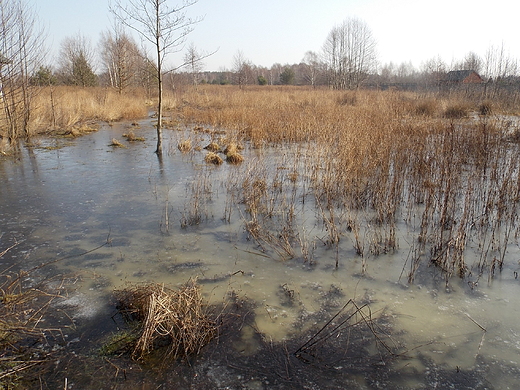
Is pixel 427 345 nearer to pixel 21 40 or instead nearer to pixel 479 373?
pixel 479 373

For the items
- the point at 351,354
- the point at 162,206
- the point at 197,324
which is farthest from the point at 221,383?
the point at 162,206

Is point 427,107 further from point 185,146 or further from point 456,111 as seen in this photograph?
point 185,146

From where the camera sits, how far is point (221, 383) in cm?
251

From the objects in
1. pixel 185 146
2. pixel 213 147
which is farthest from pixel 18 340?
pixel 213 147

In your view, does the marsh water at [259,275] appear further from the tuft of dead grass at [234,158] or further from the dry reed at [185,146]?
the dry reed at [185,146]

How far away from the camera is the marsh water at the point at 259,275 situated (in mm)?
2711

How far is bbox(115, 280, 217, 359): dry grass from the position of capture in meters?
2.71

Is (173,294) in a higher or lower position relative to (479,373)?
higher

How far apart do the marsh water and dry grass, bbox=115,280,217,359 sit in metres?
0.27

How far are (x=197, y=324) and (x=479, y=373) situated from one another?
78.5 inches

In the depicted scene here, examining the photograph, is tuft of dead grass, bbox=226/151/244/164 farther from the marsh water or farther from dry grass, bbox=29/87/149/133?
dry grass, bbox=29/87/149/133

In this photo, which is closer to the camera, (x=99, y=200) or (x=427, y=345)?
(x=427, y=345)

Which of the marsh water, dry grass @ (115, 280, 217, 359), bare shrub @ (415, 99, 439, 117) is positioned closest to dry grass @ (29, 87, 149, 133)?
the marsh water

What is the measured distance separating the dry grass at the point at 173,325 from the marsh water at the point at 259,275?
0.89 ft
